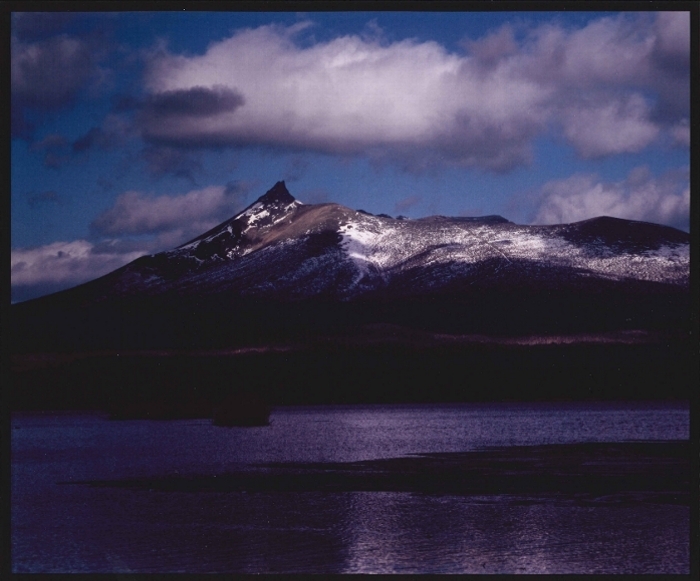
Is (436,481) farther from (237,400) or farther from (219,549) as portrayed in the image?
(237,400)

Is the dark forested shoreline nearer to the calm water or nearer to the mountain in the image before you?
the mountain

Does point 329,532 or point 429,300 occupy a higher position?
point 429,300

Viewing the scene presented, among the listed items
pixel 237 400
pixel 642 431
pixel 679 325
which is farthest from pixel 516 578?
pixel 679 325

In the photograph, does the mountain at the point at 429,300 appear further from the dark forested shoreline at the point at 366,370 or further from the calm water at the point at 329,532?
the calm water at the point at 329,532

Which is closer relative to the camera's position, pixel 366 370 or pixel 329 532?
pixel 329 532

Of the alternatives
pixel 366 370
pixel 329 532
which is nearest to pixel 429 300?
pixel 366 370

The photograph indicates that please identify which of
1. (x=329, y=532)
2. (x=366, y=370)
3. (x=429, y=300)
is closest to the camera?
(x=329, y=532)

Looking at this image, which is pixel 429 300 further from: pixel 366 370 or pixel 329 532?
pixel 329 532

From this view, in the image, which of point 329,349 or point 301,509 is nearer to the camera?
point 301,509

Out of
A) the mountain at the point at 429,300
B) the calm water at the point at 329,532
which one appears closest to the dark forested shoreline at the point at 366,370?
the mountain at the point at 429,300

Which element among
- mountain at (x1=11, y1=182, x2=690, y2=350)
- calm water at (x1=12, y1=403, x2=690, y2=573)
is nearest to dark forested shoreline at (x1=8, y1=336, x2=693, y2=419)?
mountain at (x1=11, y1=182, x2=690, y2=350)

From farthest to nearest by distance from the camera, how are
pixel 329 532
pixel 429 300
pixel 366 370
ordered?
pixel 366 370
pixel 429 300
pixel 329 532
